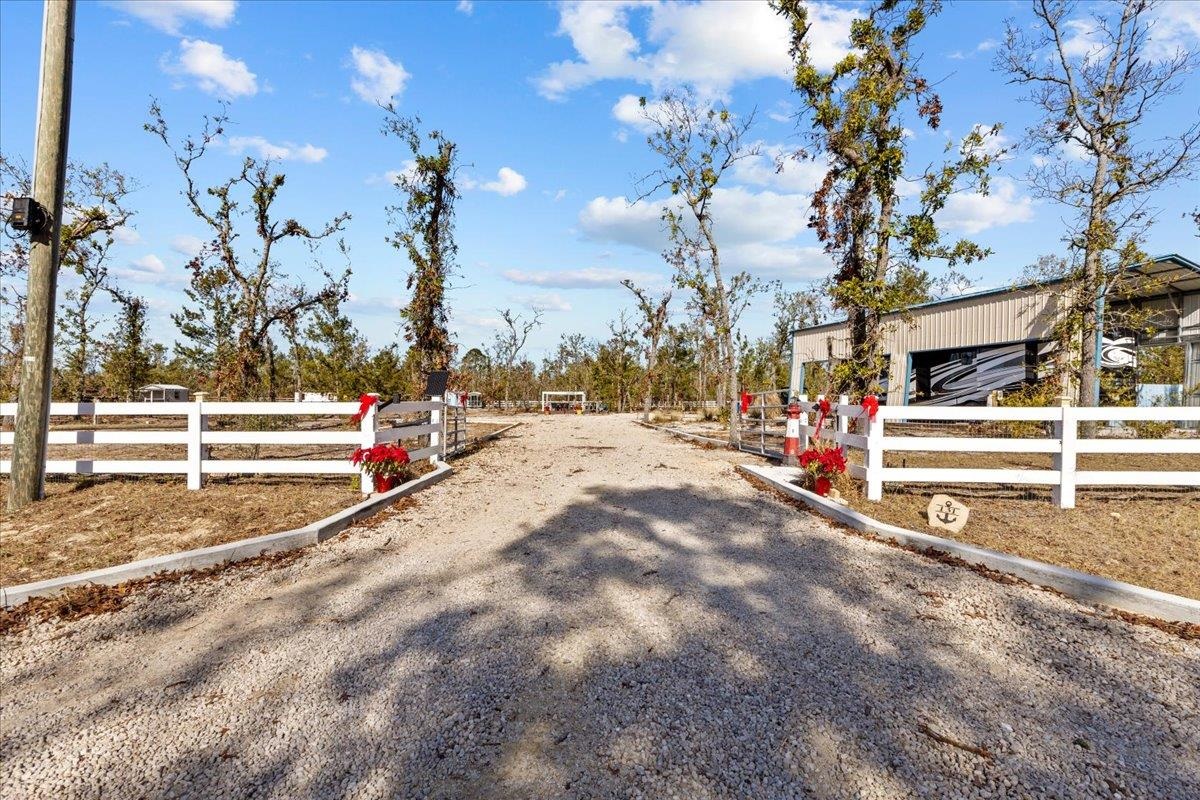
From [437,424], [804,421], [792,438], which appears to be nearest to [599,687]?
[437,424]

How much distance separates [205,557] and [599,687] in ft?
11.8

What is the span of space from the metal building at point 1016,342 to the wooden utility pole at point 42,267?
1550 centimetres

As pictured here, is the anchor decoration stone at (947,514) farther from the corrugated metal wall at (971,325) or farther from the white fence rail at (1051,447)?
the corrugated metal wall at (971,325)

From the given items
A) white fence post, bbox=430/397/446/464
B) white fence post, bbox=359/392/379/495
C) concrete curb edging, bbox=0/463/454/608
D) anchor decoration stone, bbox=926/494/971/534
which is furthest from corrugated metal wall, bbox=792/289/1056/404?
concrete curb edging, bbox=0/463/454/608

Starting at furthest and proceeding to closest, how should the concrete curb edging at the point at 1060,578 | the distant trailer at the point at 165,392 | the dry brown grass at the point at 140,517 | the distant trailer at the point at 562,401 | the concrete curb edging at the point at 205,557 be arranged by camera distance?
the distant trailer at the point at 562,401 < the distant trailer at the point at 165,392 < the dry brown grass at the point at 140,517 < the concrete curb edging at the point at 205,557 < the concrete curb edging at the point at 1060,578

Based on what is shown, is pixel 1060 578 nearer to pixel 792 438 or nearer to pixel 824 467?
pixel 824 467

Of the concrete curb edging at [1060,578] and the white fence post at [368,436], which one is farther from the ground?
the white fence post at [368,436]

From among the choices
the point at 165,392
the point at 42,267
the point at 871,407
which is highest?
the point at 42,267

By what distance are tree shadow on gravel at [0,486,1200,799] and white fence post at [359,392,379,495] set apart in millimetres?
2584

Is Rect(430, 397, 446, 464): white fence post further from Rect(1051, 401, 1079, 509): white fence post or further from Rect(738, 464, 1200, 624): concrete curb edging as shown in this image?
Rect(1051, 401, 1079, 509): white fence post

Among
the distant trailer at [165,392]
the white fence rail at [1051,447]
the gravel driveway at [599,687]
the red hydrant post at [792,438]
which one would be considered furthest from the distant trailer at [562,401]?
the gravel driveway at [599,687]

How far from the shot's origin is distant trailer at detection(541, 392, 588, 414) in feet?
137

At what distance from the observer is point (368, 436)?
717 centimetres

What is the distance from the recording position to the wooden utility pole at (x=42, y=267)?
239 inches
